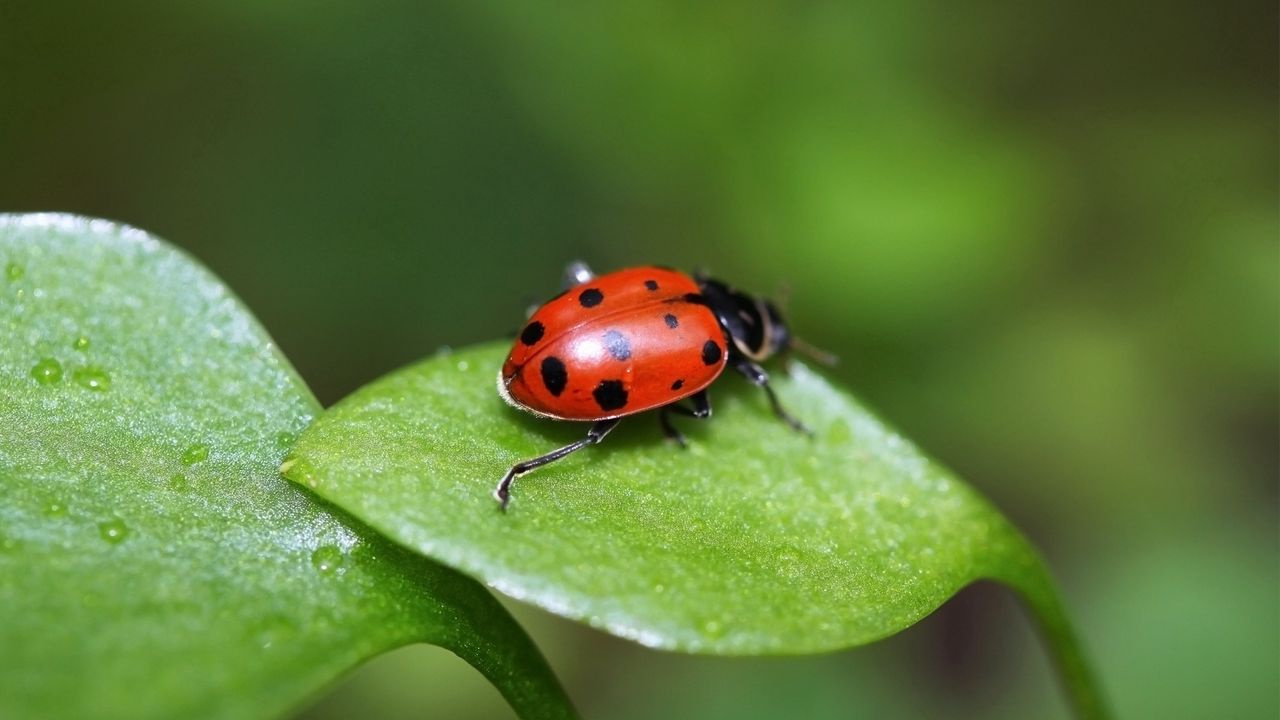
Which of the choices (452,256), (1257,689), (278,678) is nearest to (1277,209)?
(1257,689)

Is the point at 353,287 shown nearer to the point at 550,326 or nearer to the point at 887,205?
the point at 887,205

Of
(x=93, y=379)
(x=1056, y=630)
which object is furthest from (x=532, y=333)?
(x=1056, y=630)

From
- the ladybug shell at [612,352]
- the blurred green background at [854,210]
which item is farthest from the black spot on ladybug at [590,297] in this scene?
the blurred green background at [854,210]

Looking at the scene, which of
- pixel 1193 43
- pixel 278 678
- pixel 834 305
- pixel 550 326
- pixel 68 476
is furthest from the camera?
pixel 1193 43

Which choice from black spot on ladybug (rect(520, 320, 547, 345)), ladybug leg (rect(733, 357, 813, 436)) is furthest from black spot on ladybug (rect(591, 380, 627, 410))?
ladybug leg (rect(733, 357, 813, 436))

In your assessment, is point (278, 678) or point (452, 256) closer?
point (278, 678)

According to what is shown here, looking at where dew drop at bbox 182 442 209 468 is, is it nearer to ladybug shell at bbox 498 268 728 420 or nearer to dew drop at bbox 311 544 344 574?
dew drop at bbox 311 544 344 574
